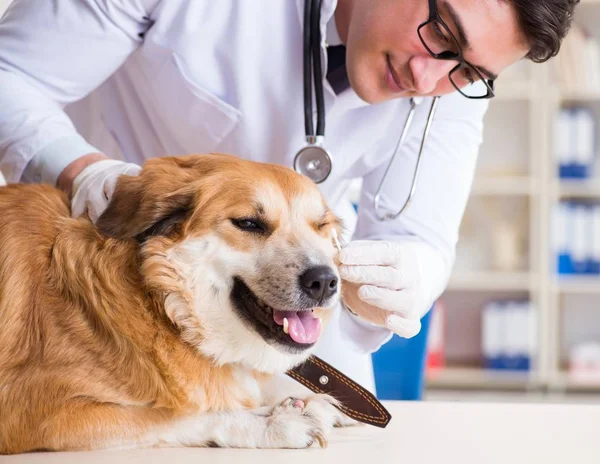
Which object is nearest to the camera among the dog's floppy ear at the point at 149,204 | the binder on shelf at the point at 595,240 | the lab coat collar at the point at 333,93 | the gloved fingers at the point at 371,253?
the dog's floppy ear at the point at 149,204

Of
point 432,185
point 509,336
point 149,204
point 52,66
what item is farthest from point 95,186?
point 509,336

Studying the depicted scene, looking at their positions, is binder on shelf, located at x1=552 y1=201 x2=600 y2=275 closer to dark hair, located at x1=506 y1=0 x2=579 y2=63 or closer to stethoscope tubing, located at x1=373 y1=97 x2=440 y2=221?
stethoscope tubing, located at x1=373 y1=97 x2=440 y2=221

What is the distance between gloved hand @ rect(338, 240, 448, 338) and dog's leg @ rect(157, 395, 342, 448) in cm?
27

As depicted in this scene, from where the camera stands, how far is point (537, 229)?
4156 millimetres

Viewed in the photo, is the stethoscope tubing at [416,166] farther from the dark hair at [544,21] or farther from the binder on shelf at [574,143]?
the binder on shelf at [574,143]

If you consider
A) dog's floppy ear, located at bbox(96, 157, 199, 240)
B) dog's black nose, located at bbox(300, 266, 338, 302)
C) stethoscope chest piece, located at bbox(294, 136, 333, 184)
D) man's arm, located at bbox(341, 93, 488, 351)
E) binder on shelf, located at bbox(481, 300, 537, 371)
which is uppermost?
dog's floppy ear, located at bbox(96, 157, 199, 240)

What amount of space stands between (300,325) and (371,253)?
19 centimetres

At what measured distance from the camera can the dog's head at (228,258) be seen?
3.80 feet

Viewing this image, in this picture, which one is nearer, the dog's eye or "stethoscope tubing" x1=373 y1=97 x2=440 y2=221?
the dog's eye

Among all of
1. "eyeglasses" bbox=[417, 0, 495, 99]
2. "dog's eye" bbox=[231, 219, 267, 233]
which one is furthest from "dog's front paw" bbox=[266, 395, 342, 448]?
"eyeglasses" bbox=[417, 0, 495, 99]

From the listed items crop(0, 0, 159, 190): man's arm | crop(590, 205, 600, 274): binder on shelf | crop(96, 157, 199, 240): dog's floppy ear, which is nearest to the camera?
crop(96, 157, 199, 240): dog's floppy ear

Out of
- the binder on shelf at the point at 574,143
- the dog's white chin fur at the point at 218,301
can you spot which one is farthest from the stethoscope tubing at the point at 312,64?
the binder on shelf at the point at 574,143

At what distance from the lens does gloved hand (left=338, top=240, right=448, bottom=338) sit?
1303mm

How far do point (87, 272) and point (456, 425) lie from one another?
0.60 m
